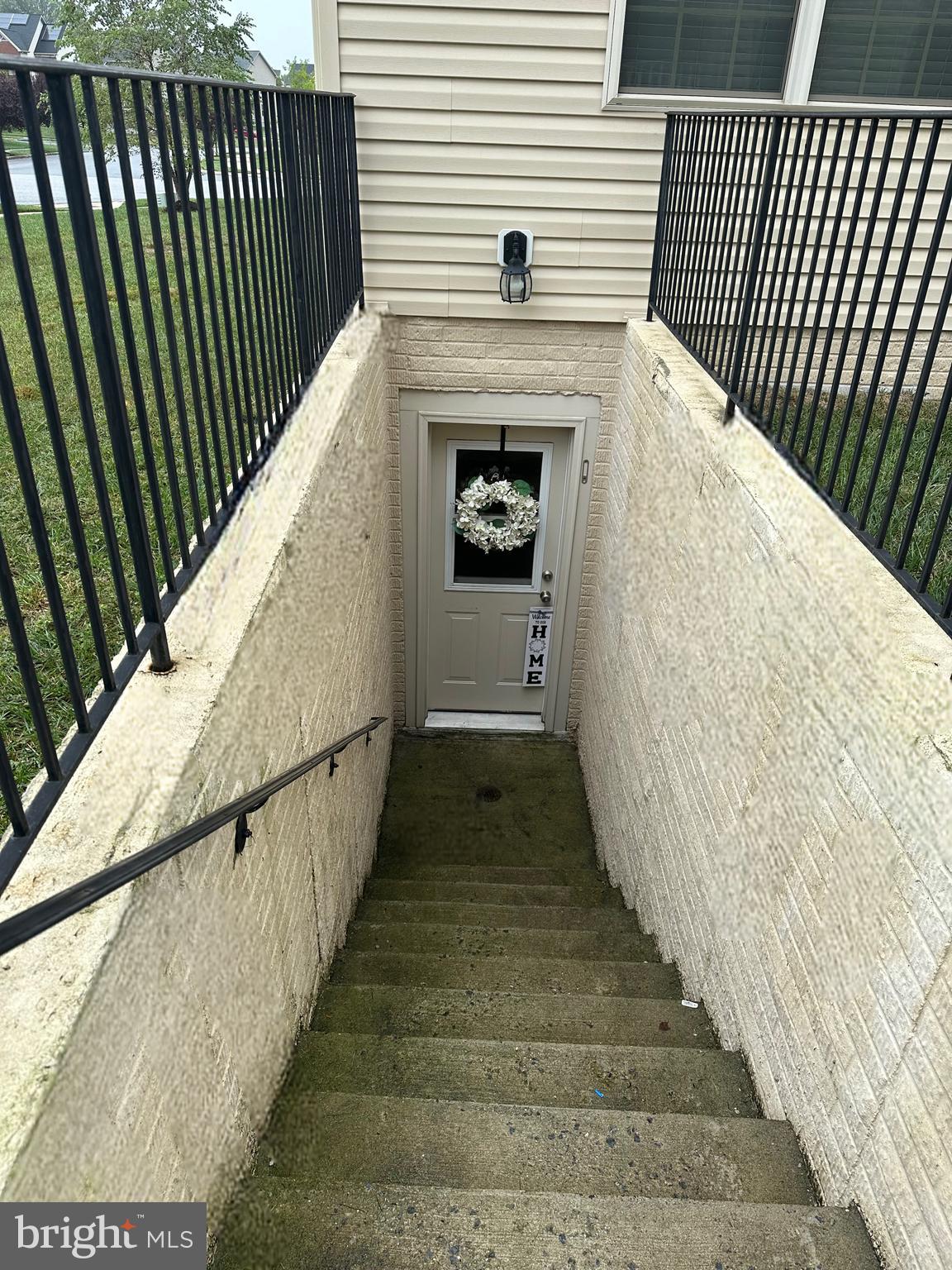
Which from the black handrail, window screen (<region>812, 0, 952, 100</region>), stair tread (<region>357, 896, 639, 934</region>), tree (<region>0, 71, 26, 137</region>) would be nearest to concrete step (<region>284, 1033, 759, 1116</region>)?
the black handrail

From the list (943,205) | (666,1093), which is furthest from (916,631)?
(666,1093)

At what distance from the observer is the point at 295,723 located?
104 inches

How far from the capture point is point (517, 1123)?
229 cm

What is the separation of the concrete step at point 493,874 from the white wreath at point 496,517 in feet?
7.02

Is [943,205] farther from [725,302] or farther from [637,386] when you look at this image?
[637,386]

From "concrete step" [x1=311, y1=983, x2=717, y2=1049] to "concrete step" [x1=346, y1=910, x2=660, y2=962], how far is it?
0.55 meters

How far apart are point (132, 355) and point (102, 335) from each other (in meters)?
0.22

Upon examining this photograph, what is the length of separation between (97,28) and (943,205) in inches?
791

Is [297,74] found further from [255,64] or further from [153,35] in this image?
[153,35]

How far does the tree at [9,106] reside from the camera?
4.43ft

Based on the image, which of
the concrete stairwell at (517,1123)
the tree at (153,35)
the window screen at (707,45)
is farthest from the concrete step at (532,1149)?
the tree at (153,35)

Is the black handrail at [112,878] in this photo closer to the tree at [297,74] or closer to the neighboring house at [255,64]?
the neighboring house at [255,64]

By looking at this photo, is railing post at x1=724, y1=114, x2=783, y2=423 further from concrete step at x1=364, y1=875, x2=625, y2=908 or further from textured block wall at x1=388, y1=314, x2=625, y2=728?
concrete step at x1=364, y1=875, x2=625, y2=908

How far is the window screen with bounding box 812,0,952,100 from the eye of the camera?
4371 millimetres
